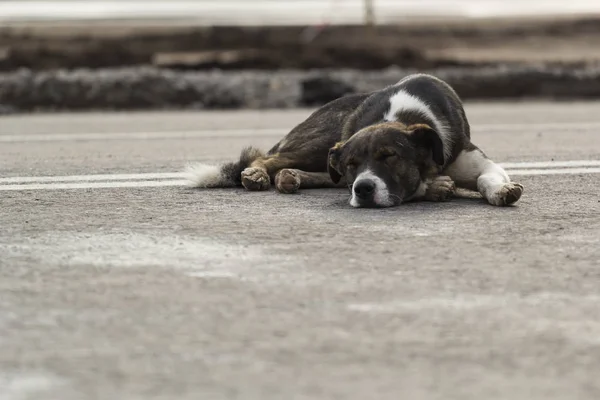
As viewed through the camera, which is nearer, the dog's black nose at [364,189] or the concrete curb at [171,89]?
the dog's black nose at [364,189]

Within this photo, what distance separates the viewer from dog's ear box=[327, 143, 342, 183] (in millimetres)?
7035

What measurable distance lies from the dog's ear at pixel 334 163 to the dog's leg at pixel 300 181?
23 cm

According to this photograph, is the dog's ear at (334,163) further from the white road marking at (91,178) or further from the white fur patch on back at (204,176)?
the white road marking at (91,178)

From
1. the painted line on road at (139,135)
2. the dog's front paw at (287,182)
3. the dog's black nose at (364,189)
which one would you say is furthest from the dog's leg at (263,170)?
the painted line on road at (139,135)

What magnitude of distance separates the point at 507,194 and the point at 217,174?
1.95 metres

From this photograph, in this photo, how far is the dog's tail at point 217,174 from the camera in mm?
7441

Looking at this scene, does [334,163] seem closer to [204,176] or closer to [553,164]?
[204,176]

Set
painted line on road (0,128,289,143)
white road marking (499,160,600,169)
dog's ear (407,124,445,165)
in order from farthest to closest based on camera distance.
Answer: painted line on road (0,128,289,143)
white road marking (499,160,600,169)
dog's ear (407,124,445,165)

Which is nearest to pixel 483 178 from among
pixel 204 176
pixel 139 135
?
pixel 204 176

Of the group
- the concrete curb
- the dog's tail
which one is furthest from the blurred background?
the dog's tail

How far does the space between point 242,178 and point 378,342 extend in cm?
380

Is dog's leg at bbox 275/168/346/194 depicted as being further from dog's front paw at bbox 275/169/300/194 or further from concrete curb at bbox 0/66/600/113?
concrete curb at bbox 0/66/600/113

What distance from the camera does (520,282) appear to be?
450 cm

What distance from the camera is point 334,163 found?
7.09 metres
